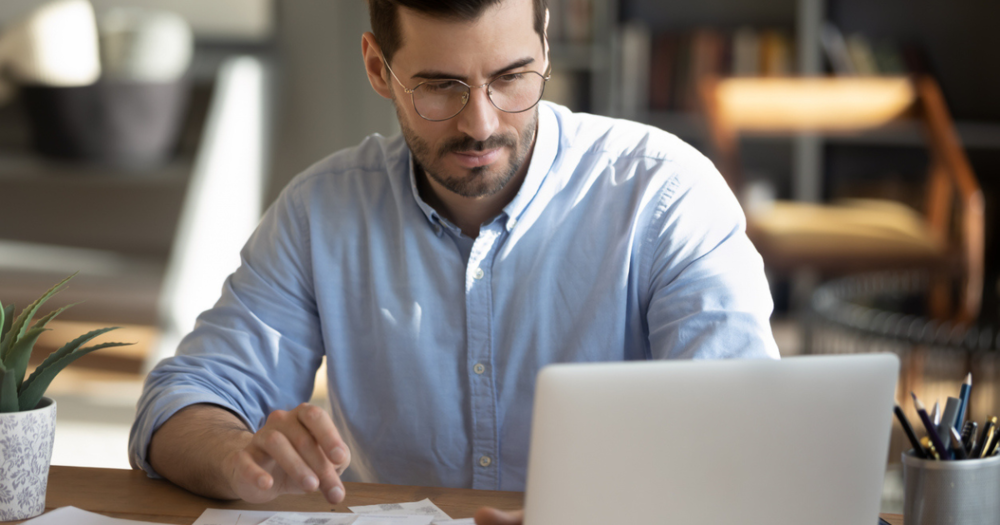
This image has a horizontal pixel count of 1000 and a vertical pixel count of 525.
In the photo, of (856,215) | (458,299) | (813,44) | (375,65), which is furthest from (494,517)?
(813,44)

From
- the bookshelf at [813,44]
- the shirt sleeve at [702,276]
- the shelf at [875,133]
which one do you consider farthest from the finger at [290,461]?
the bookshelf at [813,44]

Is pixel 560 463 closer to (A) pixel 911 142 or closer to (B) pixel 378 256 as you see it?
(B) pixel 378 256

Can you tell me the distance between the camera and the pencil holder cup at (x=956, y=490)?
818mm

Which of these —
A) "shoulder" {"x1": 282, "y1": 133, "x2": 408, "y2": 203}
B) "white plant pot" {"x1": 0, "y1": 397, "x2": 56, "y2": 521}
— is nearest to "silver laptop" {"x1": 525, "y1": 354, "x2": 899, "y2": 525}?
"white plant pot" {"x1": 0, "y1": 397, "x2": 56, "y2": 521}

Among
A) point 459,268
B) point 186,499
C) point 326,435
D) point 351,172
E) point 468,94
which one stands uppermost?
point 468,94

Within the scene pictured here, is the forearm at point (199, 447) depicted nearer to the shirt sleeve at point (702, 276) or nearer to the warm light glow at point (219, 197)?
the shirt sleeve at point (702, 276)

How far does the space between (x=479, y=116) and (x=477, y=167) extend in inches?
2.8

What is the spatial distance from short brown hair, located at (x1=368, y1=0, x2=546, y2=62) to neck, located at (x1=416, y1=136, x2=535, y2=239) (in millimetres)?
182

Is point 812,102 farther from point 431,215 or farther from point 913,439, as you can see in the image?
point 913,439

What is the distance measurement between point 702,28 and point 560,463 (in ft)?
12.0

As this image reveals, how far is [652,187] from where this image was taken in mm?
1213

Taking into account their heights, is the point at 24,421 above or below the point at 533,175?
below

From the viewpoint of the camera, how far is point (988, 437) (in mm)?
863

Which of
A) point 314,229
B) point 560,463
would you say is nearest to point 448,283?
point 314,229
